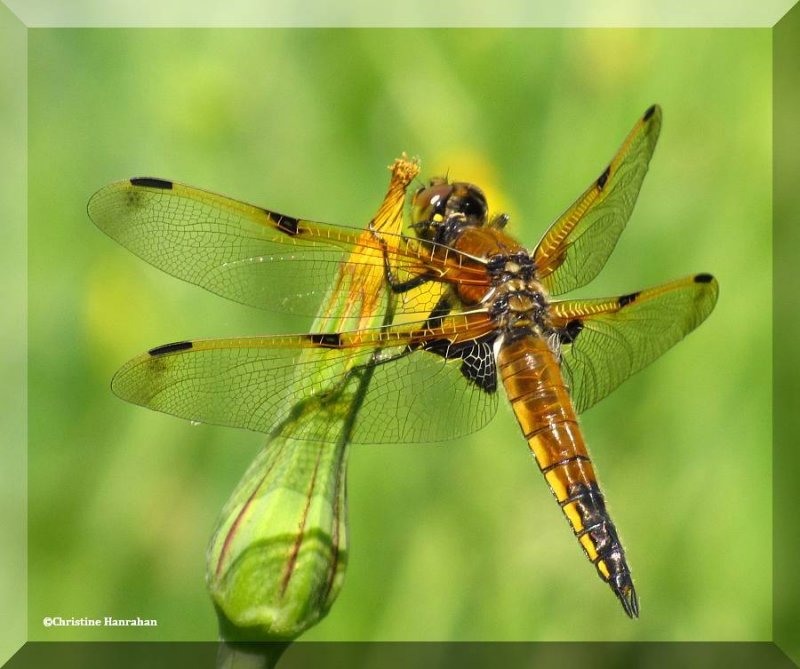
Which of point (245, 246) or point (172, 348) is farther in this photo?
point (245, 246)

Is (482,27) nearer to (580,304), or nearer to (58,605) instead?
(580,304)

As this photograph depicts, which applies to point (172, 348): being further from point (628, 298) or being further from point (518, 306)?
point (628, 298)

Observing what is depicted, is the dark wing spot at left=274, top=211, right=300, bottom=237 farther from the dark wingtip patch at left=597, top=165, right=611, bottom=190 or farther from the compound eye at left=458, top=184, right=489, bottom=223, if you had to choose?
the dark wingtip patch at left=597, top=165, right=611, bottom=190

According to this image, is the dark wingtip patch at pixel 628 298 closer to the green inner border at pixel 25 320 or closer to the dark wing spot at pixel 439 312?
the dark wing spot at pixel 439 312

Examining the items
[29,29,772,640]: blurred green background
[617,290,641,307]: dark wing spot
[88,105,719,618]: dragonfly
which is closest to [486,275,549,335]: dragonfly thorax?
[88,105,719,618]: dragonfly

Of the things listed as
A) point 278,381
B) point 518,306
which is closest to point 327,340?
point 278,381

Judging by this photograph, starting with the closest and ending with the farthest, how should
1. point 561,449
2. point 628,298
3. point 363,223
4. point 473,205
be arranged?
point 561,449
point 628,298
point 473,205
point 363,223

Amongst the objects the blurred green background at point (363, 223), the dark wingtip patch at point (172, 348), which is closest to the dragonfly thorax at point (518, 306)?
the blurred green background at point (363, 223)
